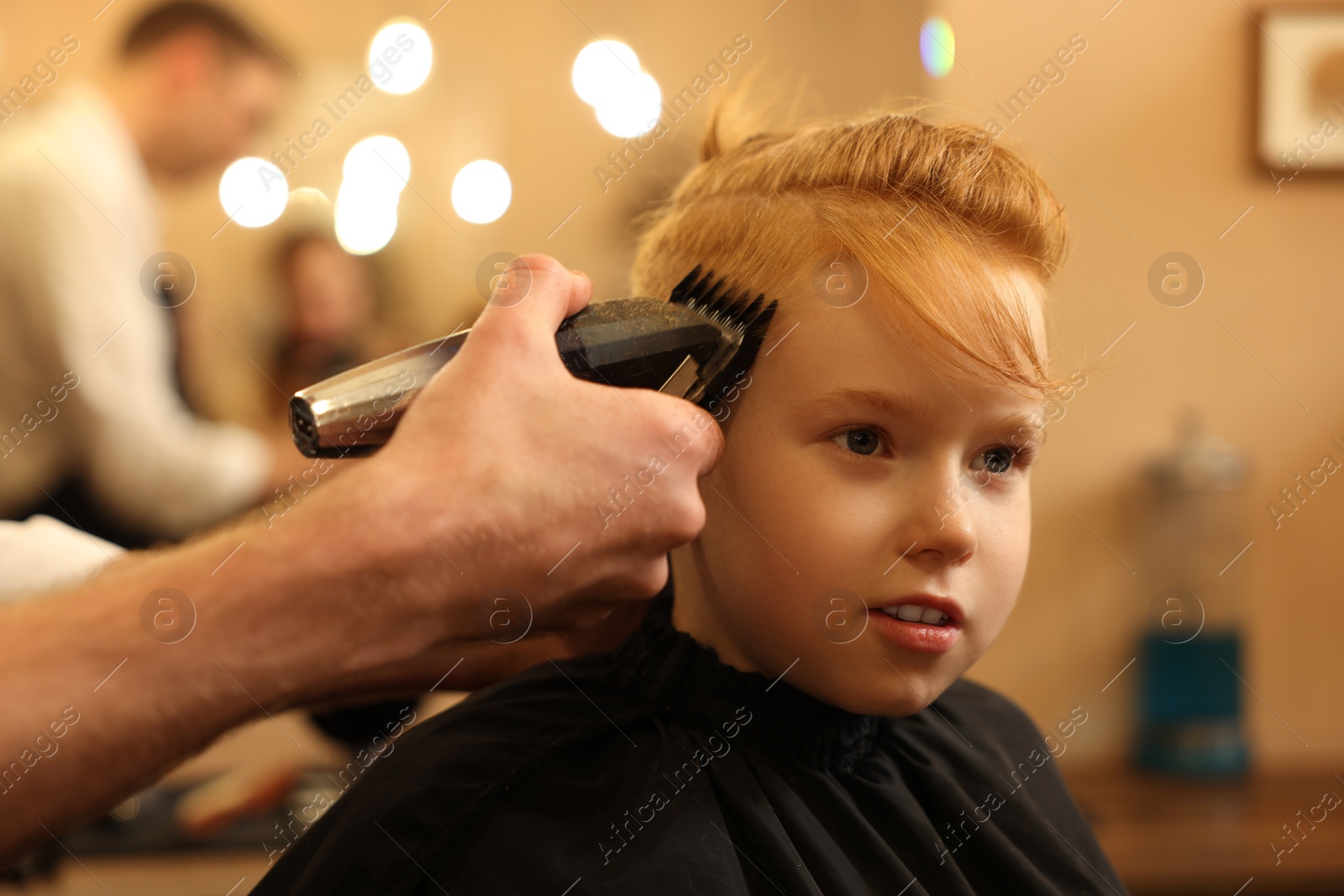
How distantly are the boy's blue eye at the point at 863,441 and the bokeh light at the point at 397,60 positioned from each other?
2132mm

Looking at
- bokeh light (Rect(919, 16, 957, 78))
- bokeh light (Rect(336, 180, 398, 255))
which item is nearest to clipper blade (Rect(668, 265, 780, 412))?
bokeh light (Rect(919, 16, 957, 78))

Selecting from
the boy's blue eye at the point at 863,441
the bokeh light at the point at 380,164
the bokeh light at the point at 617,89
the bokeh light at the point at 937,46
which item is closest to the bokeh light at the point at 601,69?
the bokeh light at the point at 617,89

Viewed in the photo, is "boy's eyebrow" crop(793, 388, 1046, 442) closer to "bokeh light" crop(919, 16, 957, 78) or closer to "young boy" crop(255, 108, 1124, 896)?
"young boy" crop(255, 108, 1124, 896)

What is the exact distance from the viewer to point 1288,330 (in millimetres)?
2037

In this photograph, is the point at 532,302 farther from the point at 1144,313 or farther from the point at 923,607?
the point at 1144,313

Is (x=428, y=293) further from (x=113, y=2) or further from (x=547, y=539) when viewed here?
(x=547, y=539)

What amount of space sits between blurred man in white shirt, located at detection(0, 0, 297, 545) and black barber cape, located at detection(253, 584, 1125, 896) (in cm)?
121

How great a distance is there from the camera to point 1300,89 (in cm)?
198

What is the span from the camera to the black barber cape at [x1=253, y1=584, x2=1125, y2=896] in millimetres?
681

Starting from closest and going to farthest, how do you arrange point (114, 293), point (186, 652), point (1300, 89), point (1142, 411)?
point (186, 652) < point (114, 293) < point (1300, 89) < point (1142, 411)

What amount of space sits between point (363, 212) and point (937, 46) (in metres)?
1.46

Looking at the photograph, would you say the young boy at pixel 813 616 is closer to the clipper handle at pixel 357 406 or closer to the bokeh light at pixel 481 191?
the clipper handle at pixel 357 406

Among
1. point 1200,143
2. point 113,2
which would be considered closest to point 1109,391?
point 1200,143

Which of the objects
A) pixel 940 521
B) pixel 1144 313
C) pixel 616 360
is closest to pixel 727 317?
pixel 616 360
